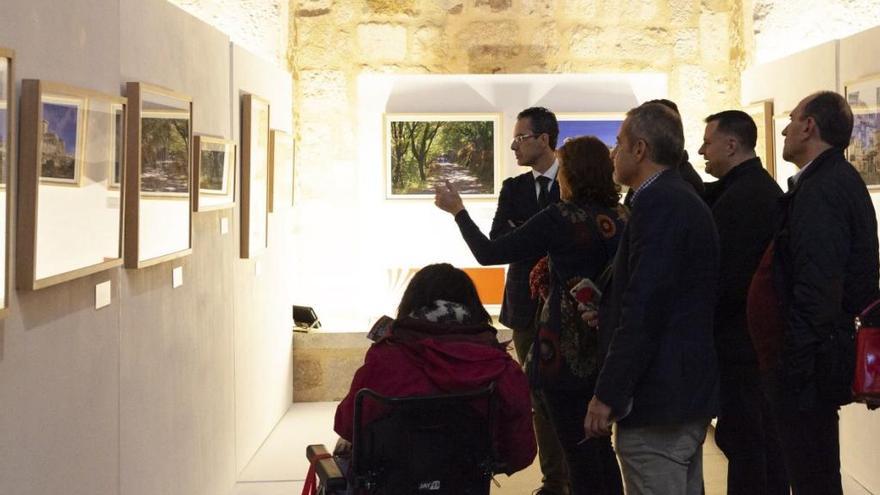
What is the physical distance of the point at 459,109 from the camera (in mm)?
8555

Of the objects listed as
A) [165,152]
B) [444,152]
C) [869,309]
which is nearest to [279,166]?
[444,152]

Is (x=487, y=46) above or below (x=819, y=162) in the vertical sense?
above

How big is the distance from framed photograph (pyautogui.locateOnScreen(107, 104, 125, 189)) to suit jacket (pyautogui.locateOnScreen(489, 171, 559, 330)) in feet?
6.14

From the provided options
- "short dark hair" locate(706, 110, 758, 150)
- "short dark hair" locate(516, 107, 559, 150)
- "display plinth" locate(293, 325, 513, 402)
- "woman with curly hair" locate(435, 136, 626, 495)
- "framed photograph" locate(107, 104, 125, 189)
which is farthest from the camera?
"display plinth" locate(293, 325, 513, 402)

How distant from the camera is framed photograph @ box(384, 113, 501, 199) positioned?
336 inches

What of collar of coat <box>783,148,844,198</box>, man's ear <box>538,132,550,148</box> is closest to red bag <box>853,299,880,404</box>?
collar of coat <box>783,148,844,198</box>

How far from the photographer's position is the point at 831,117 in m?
3.88

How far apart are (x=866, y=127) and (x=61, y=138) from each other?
3.81 m

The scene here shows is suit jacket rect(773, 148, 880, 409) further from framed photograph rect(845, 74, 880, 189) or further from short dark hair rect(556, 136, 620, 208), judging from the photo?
framed photograph rect(845, 74, 880, 189)

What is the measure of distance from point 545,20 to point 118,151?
5.49 meters

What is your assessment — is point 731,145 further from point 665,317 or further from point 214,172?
point 214,172

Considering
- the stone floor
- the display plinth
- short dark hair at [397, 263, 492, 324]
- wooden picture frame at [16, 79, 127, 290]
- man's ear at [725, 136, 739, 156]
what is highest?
man's ear at [725, 136, 739, 156]

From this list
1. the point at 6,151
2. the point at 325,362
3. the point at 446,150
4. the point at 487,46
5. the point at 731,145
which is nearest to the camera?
the point at 6,151

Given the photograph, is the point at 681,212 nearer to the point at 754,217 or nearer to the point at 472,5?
the point at 754,217
